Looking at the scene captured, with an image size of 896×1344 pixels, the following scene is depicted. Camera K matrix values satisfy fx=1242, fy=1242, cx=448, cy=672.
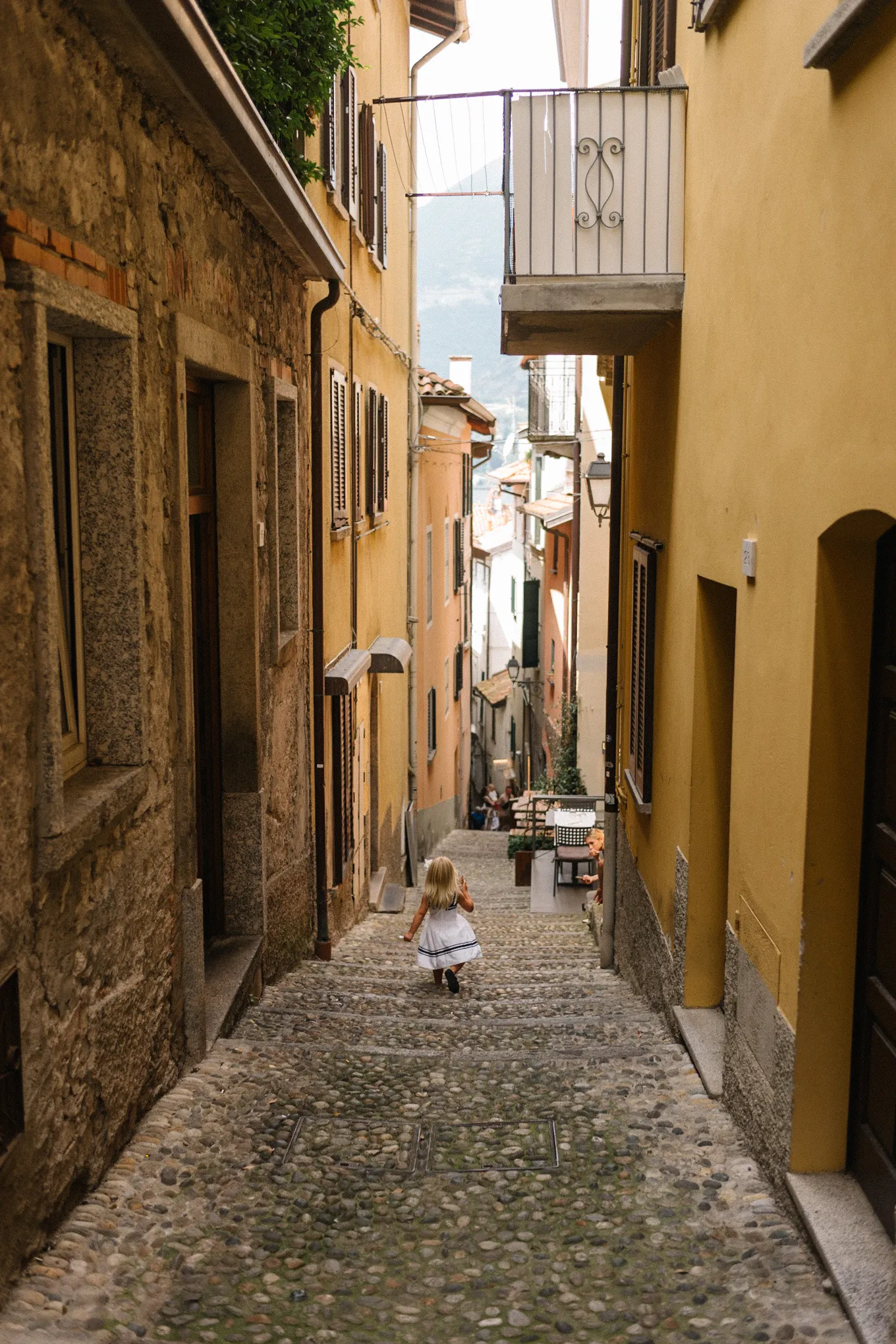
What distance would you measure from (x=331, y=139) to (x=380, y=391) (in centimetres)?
413

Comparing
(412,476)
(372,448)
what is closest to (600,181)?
(372,448)

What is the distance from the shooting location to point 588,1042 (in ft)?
21.1

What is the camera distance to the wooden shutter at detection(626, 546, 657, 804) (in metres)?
7.75

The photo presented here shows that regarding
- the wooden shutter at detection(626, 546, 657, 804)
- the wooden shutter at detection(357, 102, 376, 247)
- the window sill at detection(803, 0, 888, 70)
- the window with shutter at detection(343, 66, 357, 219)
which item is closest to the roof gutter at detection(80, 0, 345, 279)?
the window sill at detection(803, 0, 888, 70)

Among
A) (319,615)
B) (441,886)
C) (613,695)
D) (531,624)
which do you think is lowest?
(531,624)

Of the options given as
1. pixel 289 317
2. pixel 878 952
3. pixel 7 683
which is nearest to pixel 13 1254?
pixel 7 683

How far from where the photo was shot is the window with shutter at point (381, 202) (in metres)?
12.8

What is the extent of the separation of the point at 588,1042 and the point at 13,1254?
3.64 meters

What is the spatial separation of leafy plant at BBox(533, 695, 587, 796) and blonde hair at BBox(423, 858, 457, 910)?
317 inches

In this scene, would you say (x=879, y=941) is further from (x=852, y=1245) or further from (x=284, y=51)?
Answer: (x=284, y=51)

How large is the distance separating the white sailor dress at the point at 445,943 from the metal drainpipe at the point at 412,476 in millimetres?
8346

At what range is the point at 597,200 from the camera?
264 inches

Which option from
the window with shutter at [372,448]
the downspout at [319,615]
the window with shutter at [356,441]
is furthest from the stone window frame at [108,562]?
the window with shutter at [372,448]

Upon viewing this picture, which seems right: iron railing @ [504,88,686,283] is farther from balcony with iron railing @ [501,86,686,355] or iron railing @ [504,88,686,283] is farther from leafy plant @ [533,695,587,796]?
leafy plant @ [533,695,587,796]
